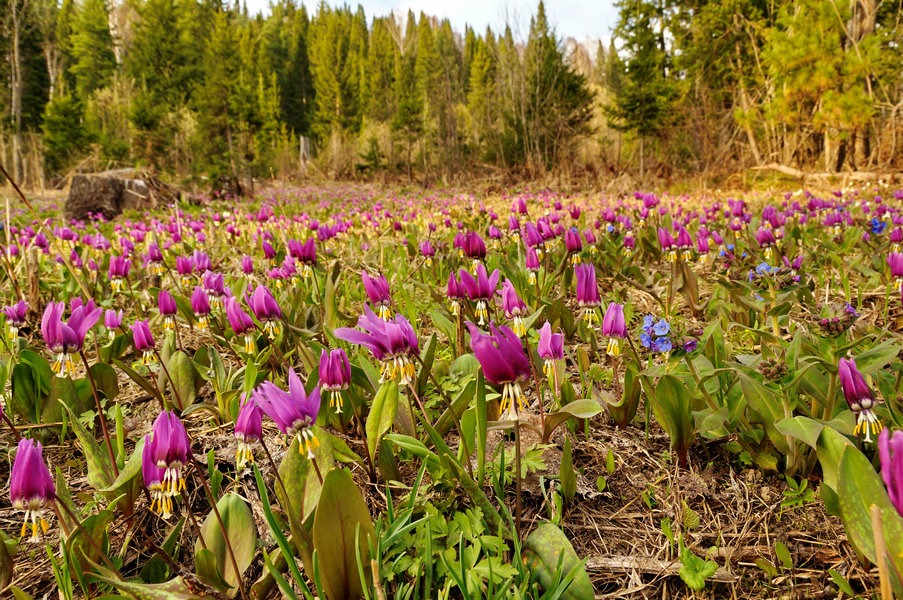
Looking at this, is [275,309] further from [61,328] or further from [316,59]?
[316,59]

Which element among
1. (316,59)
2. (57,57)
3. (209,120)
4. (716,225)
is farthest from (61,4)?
(716,225)

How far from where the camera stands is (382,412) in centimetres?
139

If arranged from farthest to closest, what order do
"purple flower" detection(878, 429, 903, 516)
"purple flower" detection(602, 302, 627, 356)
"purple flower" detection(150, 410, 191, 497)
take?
"purple flower" detection(602, 302, 627, 356) < "purple flower" detection(150, 410, 191, 497) < "purple flower" detection(878, 429, 903, 516)

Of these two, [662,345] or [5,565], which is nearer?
[5,565]

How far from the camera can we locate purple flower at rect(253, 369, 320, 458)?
3.48ft

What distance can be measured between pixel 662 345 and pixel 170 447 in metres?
1.37

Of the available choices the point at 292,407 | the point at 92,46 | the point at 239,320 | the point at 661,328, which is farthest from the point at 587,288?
the point at 92,46

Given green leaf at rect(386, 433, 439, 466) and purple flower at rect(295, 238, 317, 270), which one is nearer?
green leaf at rect(386, 433, 439, 466)

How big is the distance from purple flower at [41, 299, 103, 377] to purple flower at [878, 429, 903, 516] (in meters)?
1.79

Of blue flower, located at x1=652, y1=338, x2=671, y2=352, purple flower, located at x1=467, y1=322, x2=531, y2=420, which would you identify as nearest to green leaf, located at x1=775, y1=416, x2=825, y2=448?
blue flower, located at x1=652, y1=338, x2=671, y2=352

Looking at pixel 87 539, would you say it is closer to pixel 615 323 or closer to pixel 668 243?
pixel 615 323

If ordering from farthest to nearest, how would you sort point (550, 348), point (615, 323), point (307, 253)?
point (307, 253), point (615, 323), point (550, 348)

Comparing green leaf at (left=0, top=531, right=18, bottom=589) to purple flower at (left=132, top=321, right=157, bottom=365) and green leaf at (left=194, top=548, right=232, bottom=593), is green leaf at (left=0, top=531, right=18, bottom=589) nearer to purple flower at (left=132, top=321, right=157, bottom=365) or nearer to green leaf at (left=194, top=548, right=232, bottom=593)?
green leaf at (left=194, top=548, right=232, bottom=593)

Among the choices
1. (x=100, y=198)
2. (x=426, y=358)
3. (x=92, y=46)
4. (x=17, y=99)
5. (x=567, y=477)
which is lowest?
(x=567, y=477)
